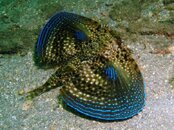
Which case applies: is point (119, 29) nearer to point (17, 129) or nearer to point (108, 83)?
point (108, 83)

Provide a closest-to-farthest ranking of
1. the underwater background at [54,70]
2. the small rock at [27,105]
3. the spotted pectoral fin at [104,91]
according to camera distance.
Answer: the spotted pectoral fin at [104,91]
the underwater background at [54,70]
the small rock at [27,105]

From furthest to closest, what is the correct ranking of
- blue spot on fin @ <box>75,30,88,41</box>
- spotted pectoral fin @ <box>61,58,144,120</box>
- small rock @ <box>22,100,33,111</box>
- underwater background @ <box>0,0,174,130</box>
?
blue spot on fin @ <box>75,30,88,41</box>, small rock @ <box>22,100,33,111</box>, underwater background @ <box>0,0,174,130</box>, spotted pectoral fin @ <box>61,58,144,120</box>

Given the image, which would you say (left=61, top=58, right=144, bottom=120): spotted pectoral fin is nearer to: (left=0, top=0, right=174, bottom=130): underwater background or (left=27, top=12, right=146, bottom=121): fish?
(left=27, top=12, right=146, bottom=121): fish

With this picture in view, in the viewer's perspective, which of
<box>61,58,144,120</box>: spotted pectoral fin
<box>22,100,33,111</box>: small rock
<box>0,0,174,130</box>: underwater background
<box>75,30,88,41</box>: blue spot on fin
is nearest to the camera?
<box>61,58,144,120</box>: spotted pectoral fin

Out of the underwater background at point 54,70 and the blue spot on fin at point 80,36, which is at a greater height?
the blue spot on fin at point 80,36

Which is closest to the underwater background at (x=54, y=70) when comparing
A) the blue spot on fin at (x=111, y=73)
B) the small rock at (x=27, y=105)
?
the small rock at (x=27, y=105)

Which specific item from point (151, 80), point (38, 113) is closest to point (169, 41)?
point (151, 80)

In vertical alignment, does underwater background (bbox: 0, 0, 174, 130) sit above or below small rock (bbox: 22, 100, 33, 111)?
above

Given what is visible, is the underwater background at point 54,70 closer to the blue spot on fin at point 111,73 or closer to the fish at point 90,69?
the fish at point 90,69

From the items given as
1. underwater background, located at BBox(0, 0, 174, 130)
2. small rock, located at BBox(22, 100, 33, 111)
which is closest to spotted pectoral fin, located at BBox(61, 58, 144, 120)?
underwater background, located at BBox(0, 0, 174, 130)
